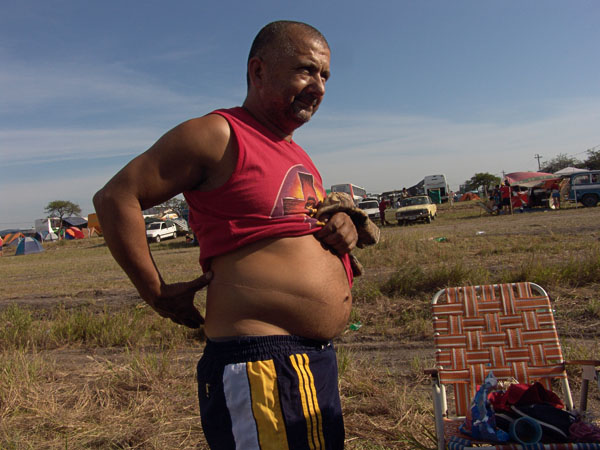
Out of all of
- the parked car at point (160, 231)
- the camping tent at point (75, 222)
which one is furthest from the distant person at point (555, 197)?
the camping tent at point (75, 222)

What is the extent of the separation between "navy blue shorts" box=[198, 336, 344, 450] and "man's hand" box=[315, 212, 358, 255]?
363mm

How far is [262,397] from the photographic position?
138 cm

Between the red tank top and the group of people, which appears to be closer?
the red tank top

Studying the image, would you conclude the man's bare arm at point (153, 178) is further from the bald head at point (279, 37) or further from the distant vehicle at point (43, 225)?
the distant vehicle at point (43, 225)

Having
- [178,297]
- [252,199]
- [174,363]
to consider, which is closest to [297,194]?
[252,199]

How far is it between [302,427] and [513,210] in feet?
75.5

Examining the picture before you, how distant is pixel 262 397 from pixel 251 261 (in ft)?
1.33

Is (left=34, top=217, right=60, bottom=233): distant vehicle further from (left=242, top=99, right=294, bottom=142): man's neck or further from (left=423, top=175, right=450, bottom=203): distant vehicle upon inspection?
(left=242, top=99, right=294, bottom=142): man's neck

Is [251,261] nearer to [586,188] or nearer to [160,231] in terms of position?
[586,188]

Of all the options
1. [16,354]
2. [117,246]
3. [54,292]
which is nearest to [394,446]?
[117,246]

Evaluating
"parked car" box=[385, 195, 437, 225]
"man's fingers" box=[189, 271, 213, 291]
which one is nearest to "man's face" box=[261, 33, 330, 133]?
"man's fingers" box=[189, 271, 213, 291]

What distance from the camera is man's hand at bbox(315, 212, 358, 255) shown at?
1.64 meters

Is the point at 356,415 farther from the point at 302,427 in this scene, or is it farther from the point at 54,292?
the point at 54,292

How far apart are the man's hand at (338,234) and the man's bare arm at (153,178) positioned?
0.41m
